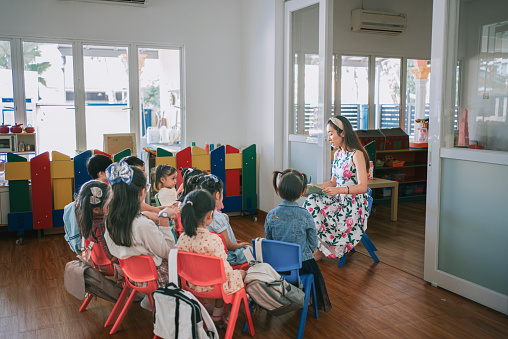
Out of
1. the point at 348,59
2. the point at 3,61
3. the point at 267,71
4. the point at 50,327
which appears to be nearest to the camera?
the point at 50,327

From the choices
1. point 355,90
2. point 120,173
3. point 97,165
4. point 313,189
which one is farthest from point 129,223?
point 355,90

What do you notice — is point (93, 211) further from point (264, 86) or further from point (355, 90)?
point (355, 90)

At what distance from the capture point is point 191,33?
6242 mm

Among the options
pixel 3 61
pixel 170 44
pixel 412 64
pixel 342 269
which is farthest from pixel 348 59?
pixel 3 61

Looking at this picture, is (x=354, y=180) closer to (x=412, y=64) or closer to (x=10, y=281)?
(x=10, y=281)

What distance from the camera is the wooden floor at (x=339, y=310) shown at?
297cm

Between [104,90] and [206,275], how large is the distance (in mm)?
4094

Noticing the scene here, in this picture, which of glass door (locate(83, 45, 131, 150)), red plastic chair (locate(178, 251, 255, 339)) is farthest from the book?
glass door (locate(83, 45, 131, 150))

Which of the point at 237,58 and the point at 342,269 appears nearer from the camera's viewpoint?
the point at 342,269

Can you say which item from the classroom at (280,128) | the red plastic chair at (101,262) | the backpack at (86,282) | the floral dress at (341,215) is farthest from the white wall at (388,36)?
the backpack at (86,282)

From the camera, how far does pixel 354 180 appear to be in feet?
13.6

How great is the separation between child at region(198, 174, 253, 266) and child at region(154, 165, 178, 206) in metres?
0.58

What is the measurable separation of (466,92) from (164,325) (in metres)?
2.63

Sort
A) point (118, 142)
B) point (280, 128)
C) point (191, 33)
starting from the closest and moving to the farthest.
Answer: point (280, 128)
point (118, 142)
point (191, 33)
